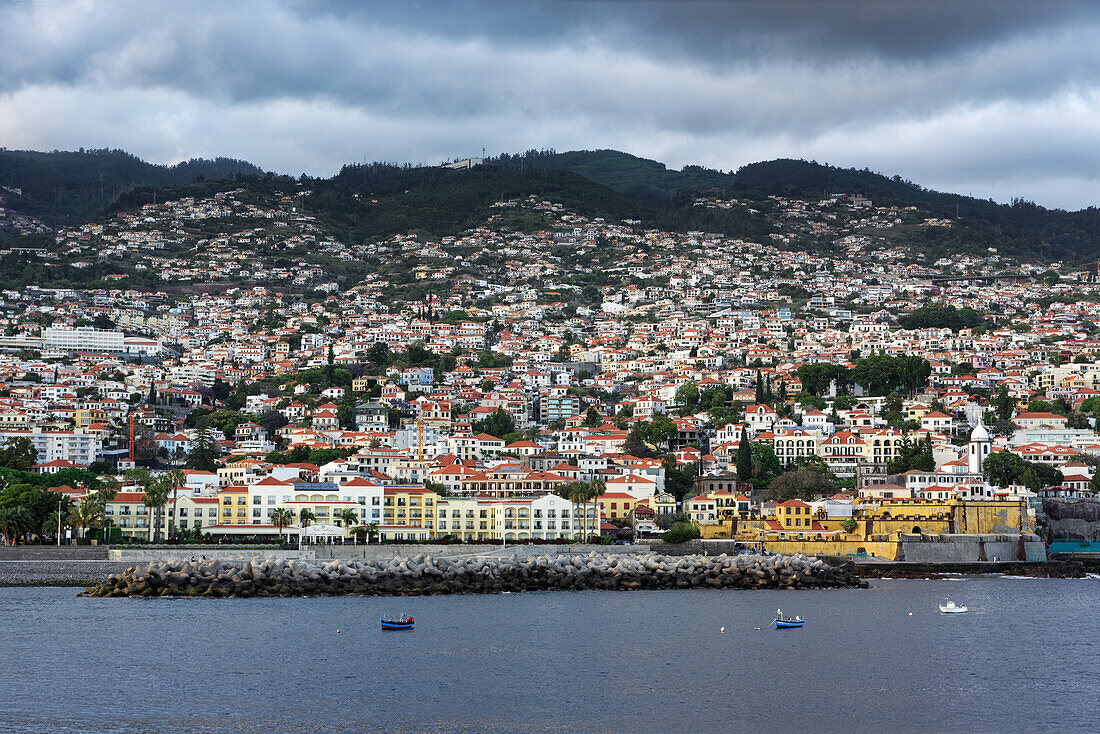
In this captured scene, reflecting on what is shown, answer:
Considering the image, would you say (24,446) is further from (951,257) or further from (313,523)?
(951,257)

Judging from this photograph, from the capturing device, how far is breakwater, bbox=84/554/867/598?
44875mm

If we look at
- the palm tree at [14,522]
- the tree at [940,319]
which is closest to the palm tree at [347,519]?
the palm tree at [14,522]

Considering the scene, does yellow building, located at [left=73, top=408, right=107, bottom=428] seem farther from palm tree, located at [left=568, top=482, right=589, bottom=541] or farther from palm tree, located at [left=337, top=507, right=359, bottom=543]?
palm tree, located at [left=568, top=482, right=589, bottom=541]

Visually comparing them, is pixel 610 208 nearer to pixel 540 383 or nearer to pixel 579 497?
pixel 540 383

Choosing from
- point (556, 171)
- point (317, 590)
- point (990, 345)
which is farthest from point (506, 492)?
point (556, 171)

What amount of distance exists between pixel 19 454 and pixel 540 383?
125ft

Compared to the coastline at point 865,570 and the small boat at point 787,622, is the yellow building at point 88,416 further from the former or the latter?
the small boat at point 787,622

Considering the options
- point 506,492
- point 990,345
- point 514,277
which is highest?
point 514,277

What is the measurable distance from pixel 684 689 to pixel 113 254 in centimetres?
12484

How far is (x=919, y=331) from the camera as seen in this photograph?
357 feet

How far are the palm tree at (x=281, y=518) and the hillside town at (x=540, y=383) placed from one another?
11 cm

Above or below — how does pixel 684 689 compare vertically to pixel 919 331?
below

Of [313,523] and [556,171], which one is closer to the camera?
[313,523]

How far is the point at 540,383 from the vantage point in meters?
98.6
